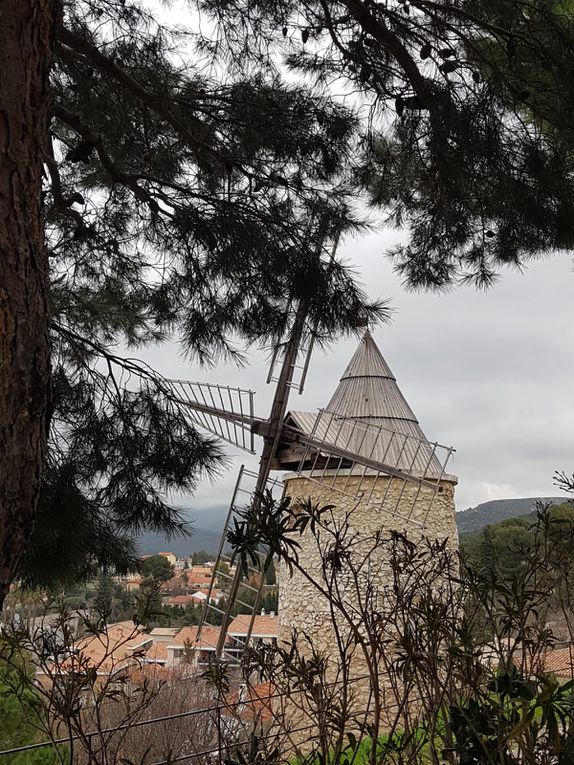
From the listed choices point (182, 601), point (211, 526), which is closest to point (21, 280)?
point (211, 526)

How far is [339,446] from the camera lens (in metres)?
7.47

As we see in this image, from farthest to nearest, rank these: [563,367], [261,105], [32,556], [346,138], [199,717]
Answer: [199,717] → [563,367] → [346,138] → [261,105] → [32,556]

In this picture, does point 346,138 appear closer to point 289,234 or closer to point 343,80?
point 343,80

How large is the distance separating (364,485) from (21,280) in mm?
6186

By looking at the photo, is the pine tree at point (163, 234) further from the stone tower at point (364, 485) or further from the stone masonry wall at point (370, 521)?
the stone masonry wall at point (370, 521)

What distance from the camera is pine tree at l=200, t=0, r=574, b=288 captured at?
2.46 metres

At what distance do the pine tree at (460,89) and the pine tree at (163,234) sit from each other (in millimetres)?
192

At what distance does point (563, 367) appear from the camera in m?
4.92

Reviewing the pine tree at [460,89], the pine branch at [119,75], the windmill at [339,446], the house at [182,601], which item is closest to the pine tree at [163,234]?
the pine branch at [119,75]

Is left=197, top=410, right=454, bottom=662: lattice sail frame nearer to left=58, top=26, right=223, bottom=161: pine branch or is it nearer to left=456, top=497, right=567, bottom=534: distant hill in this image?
left=456, top=497, right=567, bottom=534: distant hill

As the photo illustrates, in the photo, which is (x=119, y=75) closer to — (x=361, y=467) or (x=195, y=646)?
(x=361, y=467)

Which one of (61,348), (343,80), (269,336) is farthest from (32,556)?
(343,80)

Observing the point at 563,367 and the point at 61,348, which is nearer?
the point at 61,348

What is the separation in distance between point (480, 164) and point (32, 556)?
207 centimetres
